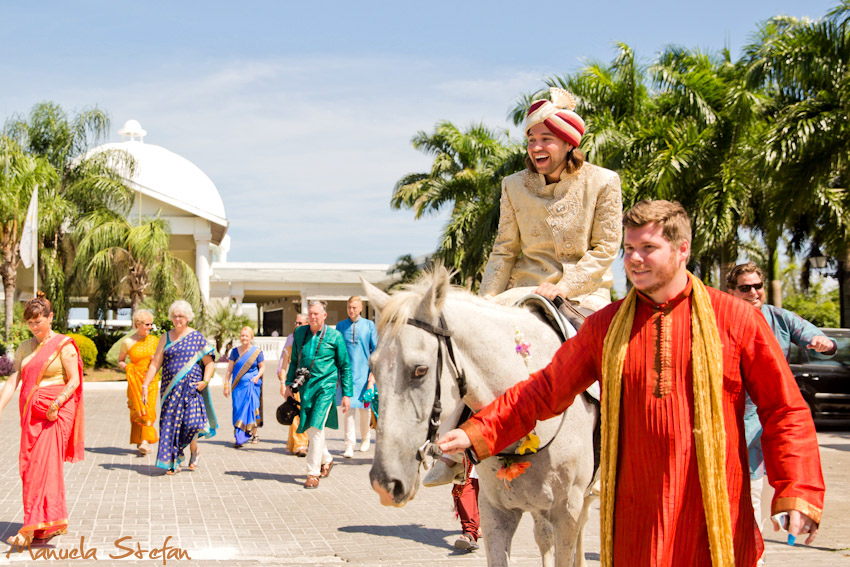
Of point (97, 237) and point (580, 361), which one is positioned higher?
point (97, 237)

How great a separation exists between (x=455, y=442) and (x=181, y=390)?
8.52m

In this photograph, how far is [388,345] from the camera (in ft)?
10.6

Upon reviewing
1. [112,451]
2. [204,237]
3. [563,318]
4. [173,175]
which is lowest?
[112,451]

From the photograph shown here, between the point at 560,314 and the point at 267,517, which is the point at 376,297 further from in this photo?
the point at 267,517

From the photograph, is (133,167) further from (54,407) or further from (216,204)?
(54,407)

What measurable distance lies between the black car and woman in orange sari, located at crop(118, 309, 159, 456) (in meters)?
10.5

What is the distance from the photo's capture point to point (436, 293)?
130 inches

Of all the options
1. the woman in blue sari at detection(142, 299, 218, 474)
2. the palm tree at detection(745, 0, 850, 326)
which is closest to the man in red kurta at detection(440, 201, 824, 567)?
the woman in blue sari at detection(142, 299, 218, 474)

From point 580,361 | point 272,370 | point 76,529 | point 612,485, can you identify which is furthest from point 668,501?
point 272,370

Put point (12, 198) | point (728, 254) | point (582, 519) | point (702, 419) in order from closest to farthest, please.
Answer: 1. point (702, 419)
2. point (582, 519)
3. point (728, 254)
4. point (12, 198)

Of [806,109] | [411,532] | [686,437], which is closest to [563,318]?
[686,437]

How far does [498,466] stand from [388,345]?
84 centimetres

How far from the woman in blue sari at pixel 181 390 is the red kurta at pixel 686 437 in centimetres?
869
